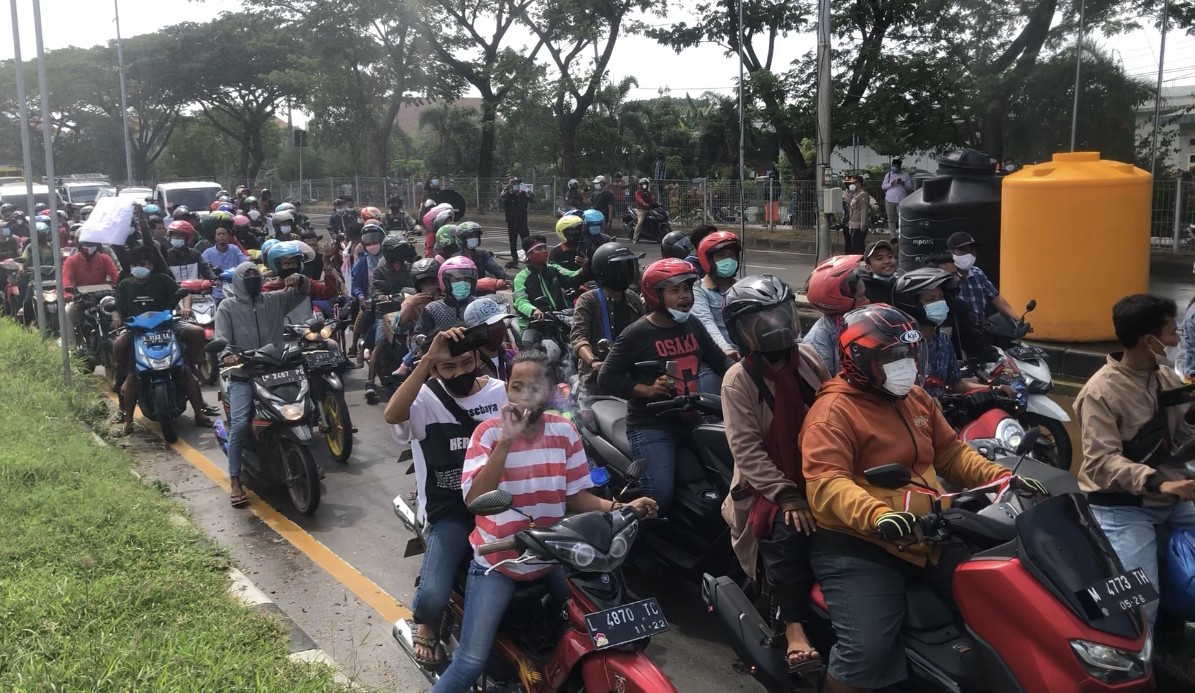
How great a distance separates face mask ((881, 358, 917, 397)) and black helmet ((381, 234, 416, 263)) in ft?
24.7

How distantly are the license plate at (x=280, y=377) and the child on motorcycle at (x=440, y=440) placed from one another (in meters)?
3.27

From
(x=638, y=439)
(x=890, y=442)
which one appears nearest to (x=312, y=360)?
(x=638, y=439)

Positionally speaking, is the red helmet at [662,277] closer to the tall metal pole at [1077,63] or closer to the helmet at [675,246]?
the helmet at [675,246]

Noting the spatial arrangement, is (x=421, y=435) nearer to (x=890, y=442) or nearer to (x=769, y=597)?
(x=769, y=597)

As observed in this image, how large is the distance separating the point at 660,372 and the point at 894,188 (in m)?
15.5

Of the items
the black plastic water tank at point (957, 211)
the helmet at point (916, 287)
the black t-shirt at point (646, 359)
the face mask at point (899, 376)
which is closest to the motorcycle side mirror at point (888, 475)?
the face mask at point (899, 376)

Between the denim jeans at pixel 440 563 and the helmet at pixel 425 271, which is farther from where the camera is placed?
the helmet at pixel 425 271

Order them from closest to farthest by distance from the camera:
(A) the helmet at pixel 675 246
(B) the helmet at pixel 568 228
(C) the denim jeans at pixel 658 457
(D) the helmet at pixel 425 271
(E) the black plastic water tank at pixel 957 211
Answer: (C) the denim jeans at pixel 658 457 → (A) the helmet at pixel 675 246 → (D) the helmet at pixel 425 271 → (B) the helmet at pixel 568 228 → (E) the black plastic water tank at pixel 957 211

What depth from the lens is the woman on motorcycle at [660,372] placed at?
5.12 meters

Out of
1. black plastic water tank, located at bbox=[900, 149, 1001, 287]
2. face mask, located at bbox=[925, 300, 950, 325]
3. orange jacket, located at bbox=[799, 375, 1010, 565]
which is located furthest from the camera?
black plastic water tank, located at bbox=[900, 149, 1001, 287]

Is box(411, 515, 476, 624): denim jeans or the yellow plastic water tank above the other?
the yellow plastic water tank

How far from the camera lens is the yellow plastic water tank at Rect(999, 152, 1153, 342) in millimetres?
10445

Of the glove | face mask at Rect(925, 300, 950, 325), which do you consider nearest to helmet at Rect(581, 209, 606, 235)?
face mask at Rect(925, 300, 950, 325)

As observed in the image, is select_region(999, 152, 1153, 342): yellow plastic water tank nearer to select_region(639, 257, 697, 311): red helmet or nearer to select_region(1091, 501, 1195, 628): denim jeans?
select_region(639, 257, 697, 311): red helmet
